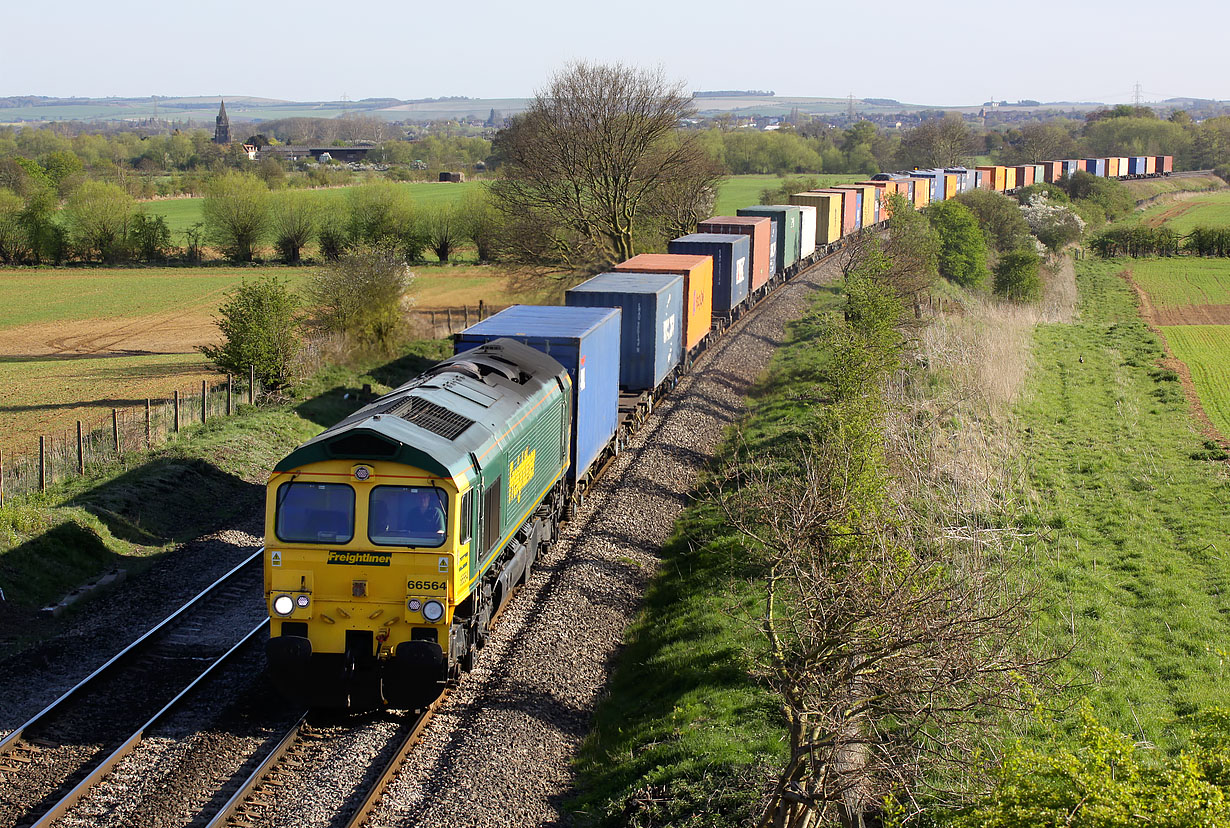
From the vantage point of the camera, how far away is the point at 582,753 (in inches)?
482

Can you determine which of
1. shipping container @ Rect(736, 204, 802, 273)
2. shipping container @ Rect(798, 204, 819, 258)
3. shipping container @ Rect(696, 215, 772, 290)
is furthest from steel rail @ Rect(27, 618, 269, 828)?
shipping container @ Rect(798, 204, 819, 258)

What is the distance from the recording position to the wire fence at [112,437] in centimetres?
2033

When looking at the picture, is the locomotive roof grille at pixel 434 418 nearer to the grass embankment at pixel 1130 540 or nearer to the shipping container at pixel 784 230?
the grass embankment at pixel 1130 540

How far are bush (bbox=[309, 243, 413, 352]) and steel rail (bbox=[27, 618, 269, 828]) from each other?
22854 mm

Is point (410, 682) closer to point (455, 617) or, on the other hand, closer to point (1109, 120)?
point (455, 617)

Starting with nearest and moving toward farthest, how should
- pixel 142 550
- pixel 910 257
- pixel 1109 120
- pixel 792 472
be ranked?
pixel 142 550, pixel 792 472, pixel 910 257, pixel 1109 120

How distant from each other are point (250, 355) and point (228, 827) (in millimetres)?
20742

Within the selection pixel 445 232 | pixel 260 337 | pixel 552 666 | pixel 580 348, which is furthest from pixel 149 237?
pixel 552 666

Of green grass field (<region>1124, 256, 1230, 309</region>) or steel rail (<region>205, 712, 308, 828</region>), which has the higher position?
green grass field (<region>1124, 256, 1230, 309</region>)

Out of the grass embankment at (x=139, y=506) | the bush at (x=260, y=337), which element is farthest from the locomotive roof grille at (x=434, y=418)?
the bush at (x=260, y=337)

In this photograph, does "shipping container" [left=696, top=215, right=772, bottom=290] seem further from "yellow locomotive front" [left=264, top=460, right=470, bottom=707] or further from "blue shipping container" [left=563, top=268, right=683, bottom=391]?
"yellow locomotive front" [left=264, top=460, right=470, bottom=707]

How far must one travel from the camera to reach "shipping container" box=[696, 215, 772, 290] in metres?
40.3

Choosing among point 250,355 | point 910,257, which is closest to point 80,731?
point 250,355

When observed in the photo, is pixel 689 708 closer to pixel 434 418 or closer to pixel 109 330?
pixel 434 418
